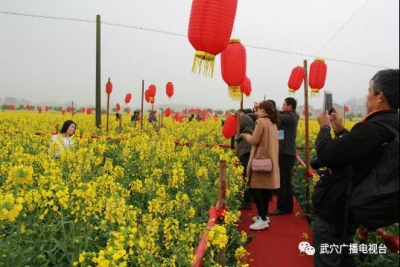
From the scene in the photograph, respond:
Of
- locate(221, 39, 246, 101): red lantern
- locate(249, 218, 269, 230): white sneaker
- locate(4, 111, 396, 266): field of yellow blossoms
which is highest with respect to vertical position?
locate(221, 39, 246, 101): red lantern

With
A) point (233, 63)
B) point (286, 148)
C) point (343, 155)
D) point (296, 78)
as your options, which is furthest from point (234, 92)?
point (296, 78)

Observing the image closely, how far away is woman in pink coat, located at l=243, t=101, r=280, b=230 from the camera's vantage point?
16.0ft

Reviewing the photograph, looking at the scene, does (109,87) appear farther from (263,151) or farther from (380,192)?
(380,192)

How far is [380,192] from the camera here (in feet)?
6.34

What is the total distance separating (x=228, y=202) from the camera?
15.8ft

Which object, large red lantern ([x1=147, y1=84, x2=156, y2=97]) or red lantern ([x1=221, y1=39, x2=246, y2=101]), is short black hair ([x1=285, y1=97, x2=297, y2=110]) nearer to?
red lantern ([x1=221, y1=39, x2=246, y2=101])

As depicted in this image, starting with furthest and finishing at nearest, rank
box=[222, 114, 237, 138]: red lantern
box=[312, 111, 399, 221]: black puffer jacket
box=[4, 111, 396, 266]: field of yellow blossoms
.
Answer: box=[222, 114, 237, 138]: red lantern
box=[4, 111, 396, 266]: field of yellow blossoms
box=[312, 111, 399, 221]: black puffer jacket

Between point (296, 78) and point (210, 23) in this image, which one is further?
point (296, 78)

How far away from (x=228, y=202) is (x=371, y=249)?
2470mm

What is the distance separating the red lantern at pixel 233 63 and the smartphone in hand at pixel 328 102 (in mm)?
3082

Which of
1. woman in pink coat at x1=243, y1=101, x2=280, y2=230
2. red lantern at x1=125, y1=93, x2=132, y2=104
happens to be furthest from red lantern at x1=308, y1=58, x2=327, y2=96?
red lantern at x1=125, y1=93, x2=132, y2=104

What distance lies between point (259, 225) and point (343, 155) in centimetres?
307

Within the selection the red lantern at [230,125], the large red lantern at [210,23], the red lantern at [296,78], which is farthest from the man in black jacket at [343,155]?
the red lantern at [296,78]

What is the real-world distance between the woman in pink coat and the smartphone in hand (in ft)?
7.24
